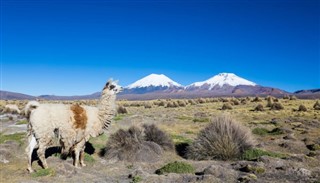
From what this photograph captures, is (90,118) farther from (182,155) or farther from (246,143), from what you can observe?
(246,143)

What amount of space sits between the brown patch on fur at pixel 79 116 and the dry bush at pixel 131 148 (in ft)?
7.03

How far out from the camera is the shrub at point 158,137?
1538 centimetres

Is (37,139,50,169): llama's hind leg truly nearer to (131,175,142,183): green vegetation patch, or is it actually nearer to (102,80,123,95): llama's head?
(102,80,123,95): llama's head

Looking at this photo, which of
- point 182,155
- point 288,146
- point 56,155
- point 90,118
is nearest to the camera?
point 90,118

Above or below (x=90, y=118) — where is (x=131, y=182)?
below

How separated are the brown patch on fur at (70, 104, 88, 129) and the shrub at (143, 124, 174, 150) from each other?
12.1 ft

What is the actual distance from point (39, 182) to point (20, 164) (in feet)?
9.84

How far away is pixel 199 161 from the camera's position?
13273mm

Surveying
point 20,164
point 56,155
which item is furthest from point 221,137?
point 20,164

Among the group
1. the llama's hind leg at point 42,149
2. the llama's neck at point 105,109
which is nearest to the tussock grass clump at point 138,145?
the llama's neck at point 105,109

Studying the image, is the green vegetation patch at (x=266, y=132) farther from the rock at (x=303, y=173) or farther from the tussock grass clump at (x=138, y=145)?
the rock at (x=303, y=173)

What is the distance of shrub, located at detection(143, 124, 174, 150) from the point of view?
1538 centimetres

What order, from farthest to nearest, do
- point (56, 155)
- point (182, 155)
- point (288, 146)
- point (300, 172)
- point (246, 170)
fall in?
1. point (288, 146)
2. point (182, 155)
3. point (56, 155)
4. point (246, 170)
5. point (300, 172)

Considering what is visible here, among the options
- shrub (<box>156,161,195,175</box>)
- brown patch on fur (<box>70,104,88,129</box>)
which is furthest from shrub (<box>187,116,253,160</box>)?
brown patch on fur (<box>70,104,88,129</box>)
